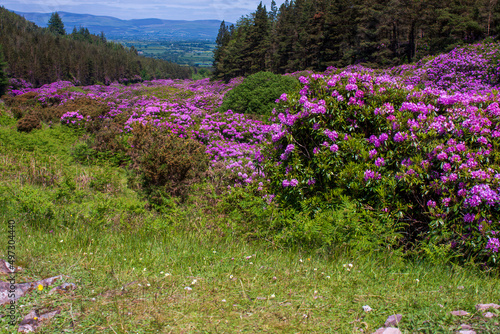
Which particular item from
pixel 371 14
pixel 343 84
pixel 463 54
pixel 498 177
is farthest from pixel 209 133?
pixel 371 14

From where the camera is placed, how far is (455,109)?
13.4 feet

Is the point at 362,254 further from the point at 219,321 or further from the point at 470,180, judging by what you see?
the point at 219,321

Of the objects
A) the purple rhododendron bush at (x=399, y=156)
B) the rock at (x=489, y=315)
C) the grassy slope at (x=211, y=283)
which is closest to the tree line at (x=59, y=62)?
the grassy slope at (x=211, y=283)

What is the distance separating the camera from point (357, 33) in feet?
121

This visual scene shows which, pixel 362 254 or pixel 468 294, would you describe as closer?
pixel 468 294

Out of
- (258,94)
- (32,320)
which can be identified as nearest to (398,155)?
(32,320)

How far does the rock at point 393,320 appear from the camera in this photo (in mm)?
2357

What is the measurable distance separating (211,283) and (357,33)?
39032mm

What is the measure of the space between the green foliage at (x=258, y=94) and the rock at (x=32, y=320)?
13.0m

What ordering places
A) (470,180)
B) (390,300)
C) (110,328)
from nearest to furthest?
(110,328), (390,300), (470,180)

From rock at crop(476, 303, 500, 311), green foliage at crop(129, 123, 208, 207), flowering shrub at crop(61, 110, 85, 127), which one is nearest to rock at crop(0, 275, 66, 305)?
rock at crop(476, 303, 500, 311)

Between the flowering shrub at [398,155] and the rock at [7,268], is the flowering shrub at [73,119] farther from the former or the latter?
the rock at [7,268]

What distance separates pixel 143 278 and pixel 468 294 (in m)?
2.76

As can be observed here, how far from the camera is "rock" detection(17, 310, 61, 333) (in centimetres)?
226
